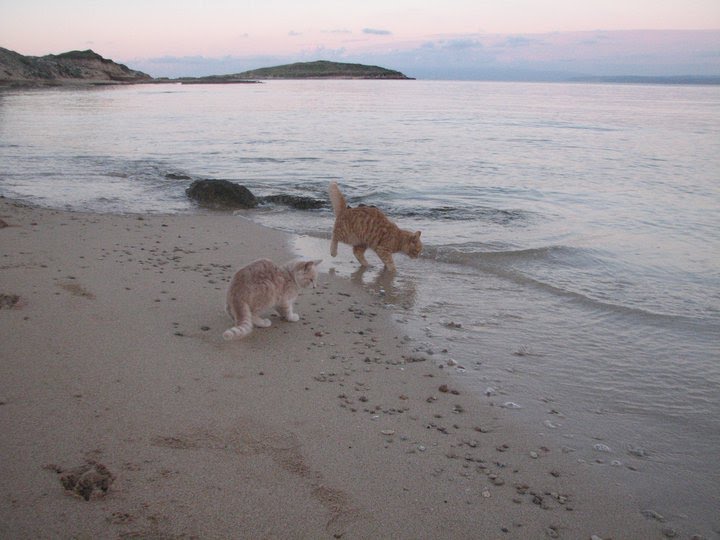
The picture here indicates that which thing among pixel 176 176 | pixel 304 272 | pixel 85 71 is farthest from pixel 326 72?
pixel 304 272

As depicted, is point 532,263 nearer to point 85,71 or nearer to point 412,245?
point 412,245

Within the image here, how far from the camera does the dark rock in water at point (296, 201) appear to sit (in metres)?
13.3

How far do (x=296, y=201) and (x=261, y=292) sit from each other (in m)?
7.85

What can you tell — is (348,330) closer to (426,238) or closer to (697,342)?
(697,342)

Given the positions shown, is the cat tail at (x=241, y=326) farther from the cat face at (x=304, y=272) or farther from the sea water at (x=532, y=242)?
the sea water at (x=532, y=242)

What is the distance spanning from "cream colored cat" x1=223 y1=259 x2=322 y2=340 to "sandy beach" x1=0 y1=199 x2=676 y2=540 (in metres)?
0.17

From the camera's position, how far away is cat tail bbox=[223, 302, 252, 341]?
546 centimetres

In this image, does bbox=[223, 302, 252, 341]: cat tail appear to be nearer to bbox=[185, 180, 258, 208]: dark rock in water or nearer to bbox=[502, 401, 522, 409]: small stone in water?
bbox=[502, 401, 522, 409]: small stone in water

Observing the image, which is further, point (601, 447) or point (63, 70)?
point (63, 70)

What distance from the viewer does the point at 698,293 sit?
8.18m

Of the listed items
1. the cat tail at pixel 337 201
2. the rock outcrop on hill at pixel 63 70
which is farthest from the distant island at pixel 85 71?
the cat tail at pixel 337 201

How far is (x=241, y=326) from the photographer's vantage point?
5.61m

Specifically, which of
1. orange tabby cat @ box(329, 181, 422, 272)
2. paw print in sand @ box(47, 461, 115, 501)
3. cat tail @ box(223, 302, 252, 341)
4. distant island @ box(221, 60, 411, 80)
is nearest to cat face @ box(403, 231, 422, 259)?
orange tabby cat @ box(329, 181, 422, 272)

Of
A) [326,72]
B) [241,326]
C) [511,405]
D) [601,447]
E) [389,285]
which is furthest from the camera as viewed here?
[326,72]
